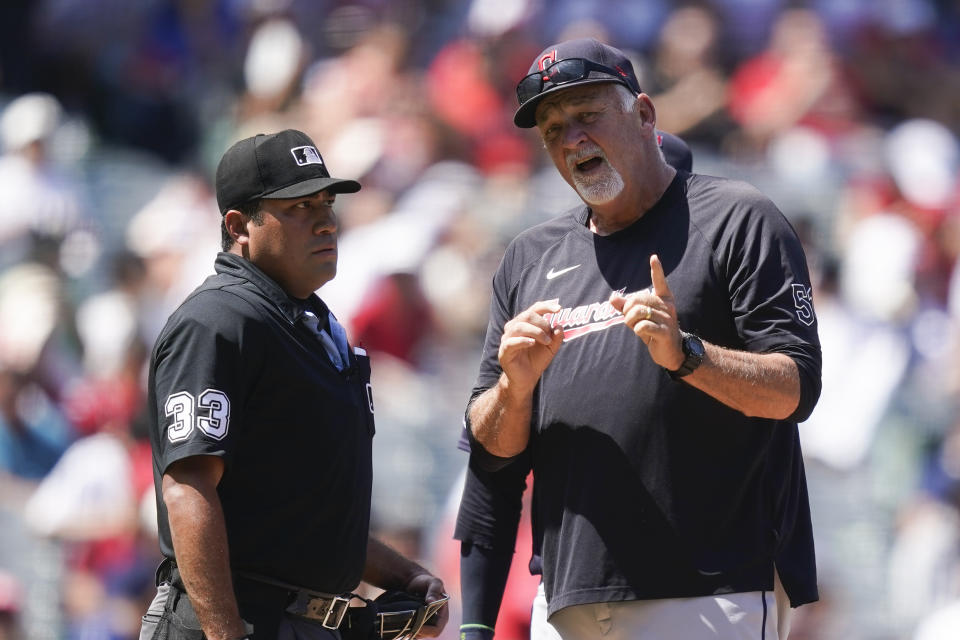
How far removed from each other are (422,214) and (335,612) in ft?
15.6

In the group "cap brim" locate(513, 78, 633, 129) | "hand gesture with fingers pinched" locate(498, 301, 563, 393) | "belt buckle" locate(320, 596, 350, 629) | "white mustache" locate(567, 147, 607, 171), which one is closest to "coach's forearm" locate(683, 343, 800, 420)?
"hand gesture with fingers pinched" locate(498, 301, 563, 393)

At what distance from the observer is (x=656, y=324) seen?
2607 mm

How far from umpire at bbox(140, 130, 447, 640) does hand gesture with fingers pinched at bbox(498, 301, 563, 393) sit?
41 cm

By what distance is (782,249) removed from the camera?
2.88 metres

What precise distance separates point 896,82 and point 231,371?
6549 millimetres

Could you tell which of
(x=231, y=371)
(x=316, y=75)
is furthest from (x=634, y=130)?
(x=316, y=75)

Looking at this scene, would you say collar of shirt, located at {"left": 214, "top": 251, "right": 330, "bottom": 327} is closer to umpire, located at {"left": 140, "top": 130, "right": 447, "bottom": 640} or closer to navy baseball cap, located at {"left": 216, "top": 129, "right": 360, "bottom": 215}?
umpire, located at {"left": 140, "top": 130, "right": 447, "bottom": 640}

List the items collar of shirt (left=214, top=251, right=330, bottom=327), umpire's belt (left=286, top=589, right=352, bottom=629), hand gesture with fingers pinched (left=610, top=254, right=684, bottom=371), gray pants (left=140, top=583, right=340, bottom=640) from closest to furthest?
hand gesture with fingers pinched (left=610, top=254, right=684, bottom=371), gray pants (left=140, top=583, right=340, bottom=640), umpire's belt (left=286, top=589, right=352, bottom=629), collar of shirt (left=214, top=251, right=330, bottom=327)

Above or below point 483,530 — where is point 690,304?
above

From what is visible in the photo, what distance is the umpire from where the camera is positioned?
2.71 m

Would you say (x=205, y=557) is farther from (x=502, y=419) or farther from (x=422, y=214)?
(x=422, y=214)

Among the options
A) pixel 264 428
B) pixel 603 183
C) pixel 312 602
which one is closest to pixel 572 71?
pixel 603 183

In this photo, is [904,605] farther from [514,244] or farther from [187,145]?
[187,145]

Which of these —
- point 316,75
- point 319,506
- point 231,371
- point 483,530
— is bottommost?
point 483,530
